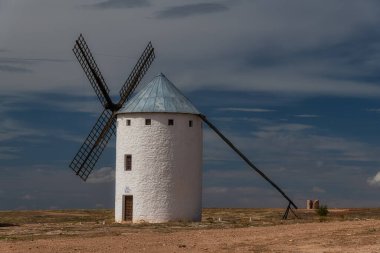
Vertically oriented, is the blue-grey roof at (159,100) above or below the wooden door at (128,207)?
above

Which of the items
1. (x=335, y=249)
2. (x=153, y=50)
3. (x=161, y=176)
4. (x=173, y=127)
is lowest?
(x=335, y=249)

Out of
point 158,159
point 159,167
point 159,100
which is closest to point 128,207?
point 159,167

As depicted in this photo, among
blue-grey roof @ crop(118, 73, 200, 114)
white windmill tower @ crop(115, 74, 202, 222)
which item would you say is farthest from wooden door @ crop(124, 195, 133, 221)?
blue-grey roof @ crop(118, 73, 200, 114)

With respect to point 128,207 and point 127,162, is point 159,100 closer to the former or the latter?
point 127,162

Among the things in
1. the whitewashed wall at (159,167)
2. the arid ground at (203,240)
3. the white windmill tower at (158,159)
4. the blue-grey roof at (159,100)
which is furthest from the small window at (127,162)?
the arid ground at (203,240)

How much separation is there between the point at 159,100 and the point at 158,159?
11.0 feet

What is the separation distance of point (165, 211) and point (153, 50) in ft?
40.0

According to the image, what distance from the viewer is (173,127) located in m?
39.8

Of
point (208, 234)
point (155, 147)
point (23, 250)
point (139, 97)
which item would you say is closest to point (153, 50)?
point (139, 97)

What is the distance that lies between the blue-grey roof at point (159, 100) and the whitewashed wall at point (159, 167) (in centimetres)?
33

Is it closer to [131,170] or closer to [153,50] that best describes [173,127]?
[131,170]

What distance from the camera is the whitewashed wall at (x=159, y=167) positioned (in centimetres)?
3950

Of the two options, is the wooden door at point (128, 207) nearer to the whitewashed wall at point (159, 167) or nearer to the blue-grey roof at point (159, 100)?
the whitewashed wall at point (159, 167)

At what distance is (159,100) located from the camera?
40219 mm
